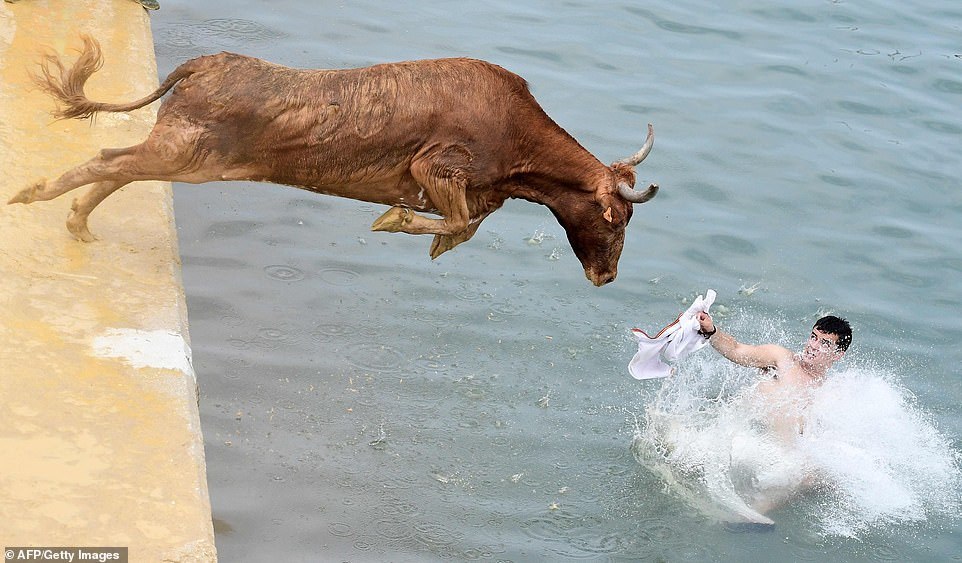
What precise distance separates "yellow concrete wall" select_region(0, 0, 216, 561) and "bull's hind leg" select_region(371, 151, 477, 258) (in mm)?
1238

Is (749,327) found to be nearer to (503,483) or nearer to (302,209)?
(503,483)

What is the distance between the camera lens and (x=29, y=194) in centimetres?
635

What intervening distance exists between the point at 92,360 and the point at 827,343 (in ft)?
14.8

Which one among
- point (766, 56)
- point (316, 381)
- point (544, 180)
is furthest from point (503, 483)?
point (766, 56)

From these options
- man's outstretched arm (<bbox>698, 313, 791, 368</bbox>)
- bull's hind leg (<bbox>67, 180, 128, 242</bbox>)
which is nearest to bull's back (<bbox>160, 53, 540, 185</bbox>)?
bull's hind leg (<bbox>67, 180, 128, 242</bbox>)

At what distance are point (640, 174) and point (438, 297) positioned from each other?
2.86 metres

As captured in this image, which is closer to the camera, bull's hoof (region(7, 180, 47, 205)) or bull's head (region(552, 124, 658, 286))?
bull's hoof (region(7, 180, 47, 205))

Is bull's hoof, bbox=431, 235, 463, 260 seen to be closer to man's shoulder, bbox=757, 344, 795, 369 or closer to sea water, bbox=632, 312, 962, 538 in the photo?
sea water, bbox=632, 312, 962, 538

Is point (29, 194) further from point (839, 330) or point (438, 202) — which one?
point (839, 330)

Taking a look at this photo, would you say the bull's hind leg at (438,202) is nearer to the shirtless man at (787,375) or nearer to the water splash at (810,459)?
the shirtless man at (787,375)

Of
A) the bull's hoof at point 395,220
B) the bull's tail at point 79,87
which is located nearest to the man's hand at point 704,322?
the bull's hoof at point 395,220

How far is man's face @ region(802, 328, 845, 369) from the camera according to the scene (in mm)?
7453

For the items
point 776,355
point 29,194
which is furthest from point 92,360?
point 776,355

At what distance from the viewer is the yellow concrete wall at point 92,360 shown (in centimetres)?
445
